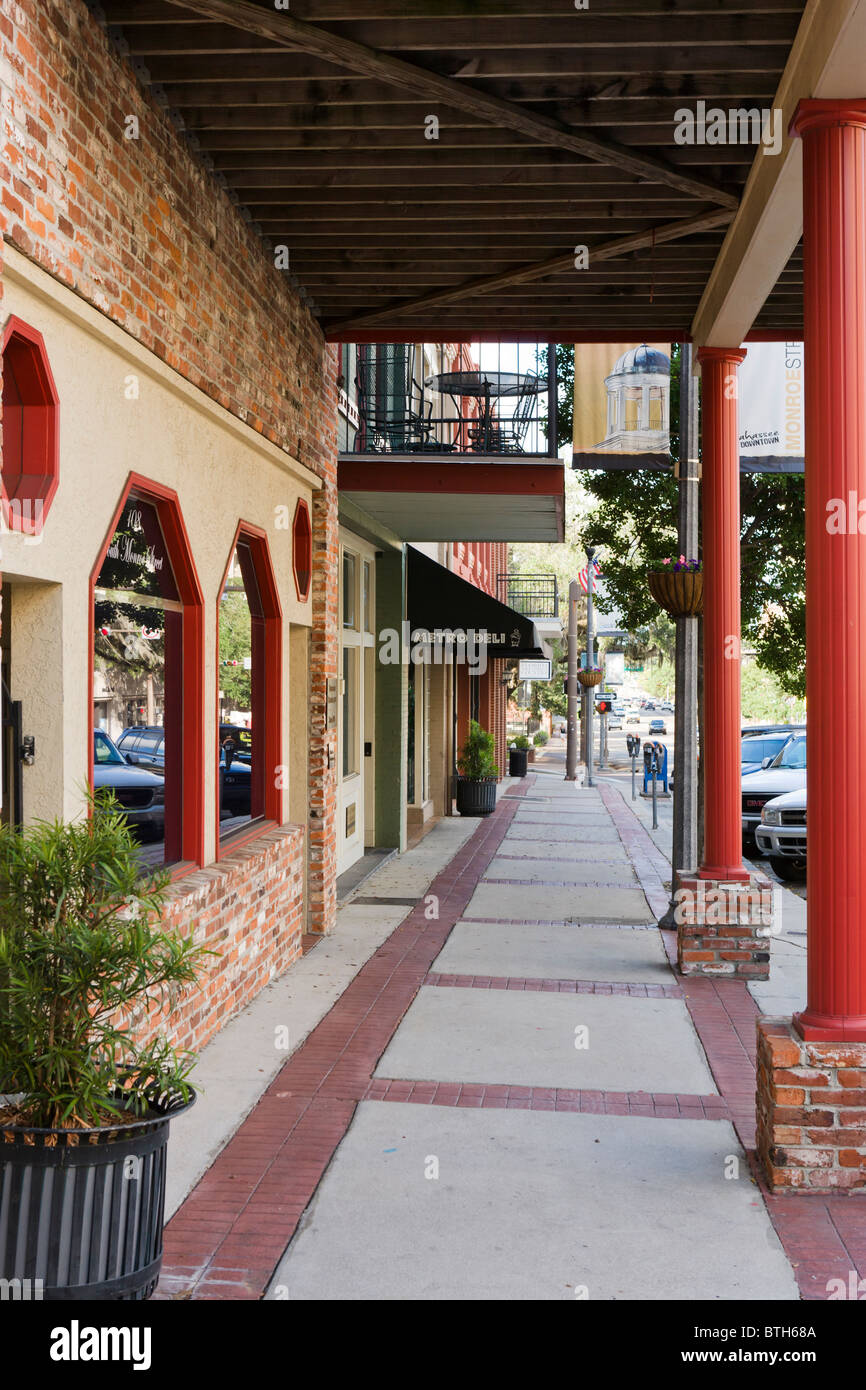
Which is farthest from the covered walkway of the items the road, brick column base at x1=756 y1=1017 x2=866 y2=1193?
the road

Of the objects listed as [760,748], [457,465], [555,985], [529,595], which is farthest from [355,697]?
[529,595]

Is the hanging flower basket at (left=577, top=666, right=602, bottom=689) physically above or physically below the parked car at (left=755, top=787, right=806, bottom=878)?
above

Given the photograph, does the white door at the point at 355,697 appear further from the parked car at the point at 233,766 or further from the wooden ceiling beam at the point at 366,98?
the wooden ceiling beam at the point at 366,98

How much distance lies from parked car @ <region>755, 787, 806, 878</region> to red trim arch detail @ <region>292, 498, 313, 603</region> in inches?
263

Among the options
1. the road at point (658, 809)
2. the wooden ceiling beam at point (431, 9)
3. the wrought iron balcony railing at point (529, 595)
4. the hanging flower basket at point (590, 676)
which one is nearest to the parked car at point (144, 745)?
the wooden ceiling beam at point (431, 9)

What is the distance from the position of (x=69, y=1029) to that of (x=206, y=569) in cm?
364

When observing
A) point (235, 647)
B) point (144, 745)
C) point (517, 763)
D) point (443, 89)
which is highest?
point (443, 89)

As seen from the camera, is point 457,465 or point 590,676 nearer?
point 457,465

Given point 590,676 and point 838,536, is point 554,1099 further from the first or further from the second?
point 590,676

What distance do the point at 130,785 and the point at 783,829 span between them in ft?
31.0

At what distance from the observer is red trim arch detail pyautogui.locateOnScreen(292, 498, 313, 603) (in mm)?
9162

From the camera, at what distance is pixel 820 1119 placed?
15.5 feet

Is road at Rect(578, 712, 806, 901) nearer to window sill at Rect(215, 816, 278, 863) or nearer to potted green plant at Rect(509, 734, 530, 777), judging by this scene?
potted green plant at Rect(509, 734, 530, 777)

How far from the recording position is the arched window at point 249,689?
25.0 feet
